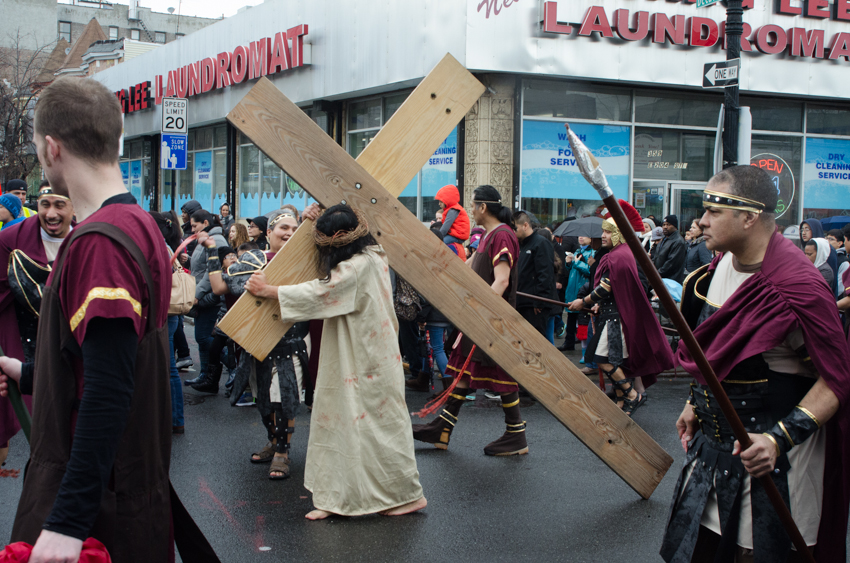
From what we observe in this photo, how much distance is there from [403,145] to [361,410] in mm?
1586

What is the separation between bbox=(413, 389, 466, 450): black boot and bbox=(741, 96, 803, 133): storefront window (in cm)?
1302

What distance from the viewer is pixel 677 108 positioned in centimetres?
1579

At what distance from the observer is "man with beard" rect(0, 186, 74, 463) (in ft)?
14.1

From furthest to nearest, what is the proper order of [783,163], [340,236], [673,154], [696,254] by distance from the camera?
[783,163], [673,154], [696,254], [340,236]

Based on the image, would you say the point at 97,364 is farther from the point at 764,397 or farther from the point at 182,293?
the point at 182,293

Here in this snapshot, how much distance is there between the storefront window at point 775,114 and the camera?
16.5 meters

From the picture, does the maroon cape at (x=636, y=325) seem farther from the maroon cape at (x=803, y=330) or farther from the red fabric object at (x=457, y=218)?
the maroon cape at (x=803, y=330)

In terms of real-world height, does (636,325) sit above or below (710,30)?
below

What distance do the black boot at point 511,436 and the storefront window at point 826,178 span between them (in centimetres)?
1371

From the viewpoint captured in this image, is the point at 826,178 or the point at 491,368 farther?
the point at 826,178

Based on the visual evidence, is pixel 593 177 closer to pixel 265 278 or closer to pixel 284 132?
pixel 284 132

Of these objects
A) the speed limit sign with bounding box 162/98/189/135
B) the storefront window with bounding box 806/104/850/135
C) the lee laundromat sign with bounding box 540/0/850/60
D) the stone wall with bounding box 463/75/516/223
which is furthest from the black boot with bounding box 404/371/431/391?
the storefront window with bounding box 806/104/850/135

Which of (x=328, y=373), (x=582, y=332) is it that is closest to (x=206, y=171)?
(x=582, y=332)

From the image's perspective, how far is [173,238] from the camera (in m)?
8.65
